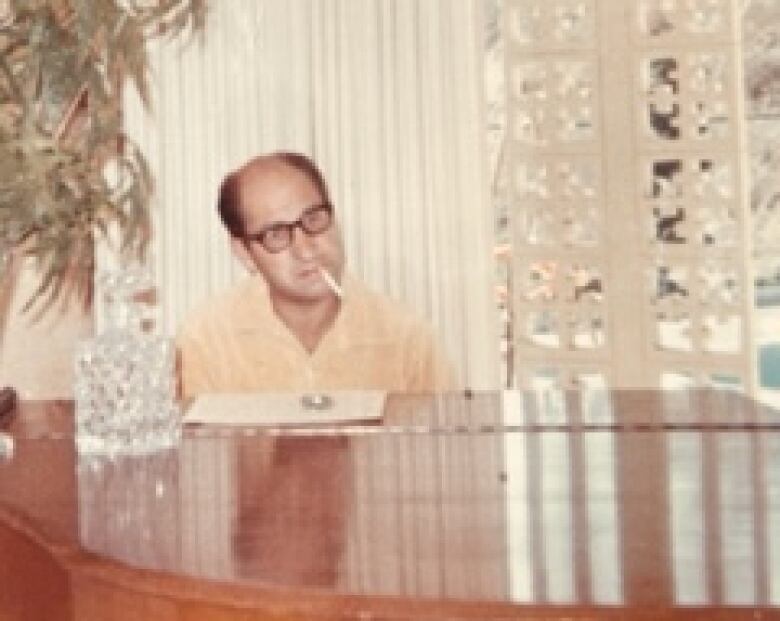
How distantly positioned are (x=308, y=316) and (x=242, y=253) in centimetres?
19

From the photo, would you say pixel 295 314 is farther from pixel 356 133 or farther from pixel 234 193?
pixel 356 133

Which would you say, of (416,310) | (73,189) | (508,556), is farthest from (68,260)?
(508,556)

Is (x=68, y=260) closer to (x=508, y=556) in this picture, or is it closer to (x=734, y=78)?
(x=734, y=78)

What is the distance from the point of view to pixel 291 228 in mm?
3225

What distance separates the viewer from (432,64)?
3.16 metres

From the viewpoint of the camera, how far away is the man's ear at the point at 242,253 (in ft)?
10.6

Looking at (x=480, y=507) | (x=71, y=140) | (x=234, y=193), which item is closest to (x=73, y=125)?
(x=71, y=140)

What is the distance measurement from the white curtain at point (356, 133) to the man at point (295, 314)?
0.03 m

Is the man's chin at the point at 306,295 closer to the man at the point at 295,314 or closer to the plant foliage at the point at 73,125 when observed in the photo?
the man at the point at 295,314

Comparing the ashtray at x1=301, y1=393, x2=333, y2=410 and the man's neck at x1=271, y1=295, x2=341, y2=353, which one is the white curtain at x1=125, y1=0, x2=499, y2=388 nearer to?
the man's neck at x1=271, y1=295, x2=341, y2=353

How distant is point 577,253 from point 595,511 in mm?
1511

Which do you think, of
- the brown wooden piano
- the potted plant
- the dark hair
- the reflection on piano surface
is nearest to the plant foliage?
the potted plant

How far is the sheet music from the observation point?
2637 millimetres

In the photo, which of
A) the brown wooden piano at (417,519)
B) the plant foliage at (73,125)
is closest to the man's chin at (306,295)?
the plant foliage at (73,125)
